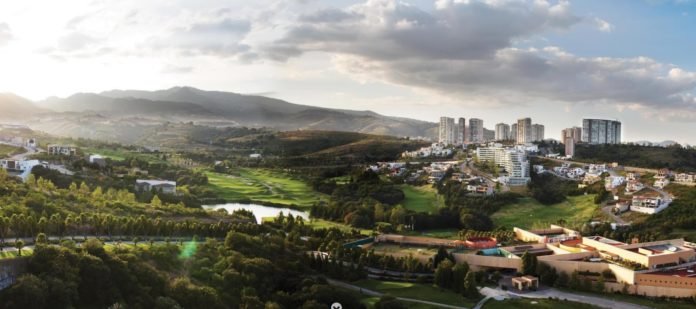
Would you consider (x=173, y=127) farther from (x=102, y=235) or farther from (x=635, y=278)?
(x=635, y=278)

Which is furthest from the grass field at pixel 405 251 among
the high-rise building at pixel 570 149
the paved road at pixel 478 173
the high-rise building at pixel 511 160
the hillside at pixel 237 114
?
the hillside at pixel 237 114

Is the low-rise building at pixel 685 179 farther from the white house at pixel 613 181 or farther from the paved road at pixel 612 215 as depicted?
the paved road at pixel 612 215

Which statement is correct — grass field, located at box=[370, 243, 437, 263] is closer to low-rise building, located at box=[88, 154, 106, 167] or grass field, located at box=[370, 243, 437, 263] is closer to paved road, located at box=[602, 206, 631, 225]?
paved road, located at box=[602, 206, 631, 225]

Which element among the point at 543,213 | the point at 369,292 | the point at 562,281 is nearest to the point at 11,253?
the point at 369,292

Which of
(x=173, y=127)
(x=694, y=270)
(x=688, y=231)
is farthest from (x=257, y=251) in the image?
(x=173, y=127)

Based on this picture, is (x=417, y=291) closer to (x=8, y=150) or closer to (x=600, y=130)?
(x=8, y=150)

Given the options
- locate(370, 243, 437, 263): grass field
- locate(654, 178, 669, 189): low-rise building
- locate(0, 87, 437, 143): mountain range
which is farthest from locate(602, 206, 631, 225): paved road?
locate(0, 87, 437, 143): mountain range
